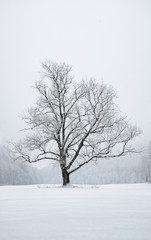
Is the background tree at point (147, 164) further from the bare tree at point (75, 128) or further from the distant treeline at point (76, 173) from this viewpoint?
the distant treeline at point (76, 173)

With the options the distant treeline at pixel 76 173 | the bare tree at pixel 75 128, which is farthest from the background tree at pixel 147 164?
the distant treeline at pixel 76 173

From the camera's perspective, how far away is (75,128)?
21312mm

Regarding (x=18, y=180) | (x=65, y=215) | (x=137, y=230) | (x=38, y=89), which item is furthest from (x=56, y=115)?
(x=18, y=180)

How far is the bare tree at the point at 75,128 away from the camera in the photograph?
69.8ft

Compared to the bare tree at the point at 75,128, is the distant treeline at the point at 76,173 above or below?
A: below

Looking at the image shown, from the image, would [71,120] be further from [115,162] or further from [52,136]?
[115,162]

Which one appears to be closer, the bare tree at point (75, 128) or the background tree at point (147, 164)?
the bare tree at point (75, 128)

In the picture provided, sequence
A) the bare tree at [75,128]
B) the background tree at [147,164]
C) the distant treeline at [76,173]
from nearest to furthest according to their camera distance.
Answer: the bare tree at [75,128] → the background tree at [147,164] → the distant treeline at [76,173]

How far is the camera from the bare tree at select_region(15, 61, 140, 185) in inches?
837

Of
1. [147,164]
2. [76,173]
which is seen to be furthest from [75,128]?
[76,173]

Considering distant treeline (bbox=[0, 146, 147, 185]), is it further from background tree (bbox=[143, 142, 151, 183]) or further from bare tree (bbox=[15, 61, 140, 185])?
bare tree (bbox=[15, 61, 140, 185])

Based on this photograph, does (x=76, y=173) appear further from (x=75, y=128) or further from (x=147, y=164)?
(x=75, y=128)

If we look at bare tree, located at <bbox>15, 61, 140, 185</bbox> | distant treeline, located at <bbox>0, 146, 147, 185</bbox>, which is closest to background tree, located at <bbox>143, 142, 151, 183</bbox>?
bare tree, located at <bbox>15, 61, 140, 185</bbox>

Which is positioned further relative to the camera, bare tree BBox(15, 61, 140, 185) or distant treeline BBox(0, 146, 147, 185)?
distant treeline BBox(0, 146, 147, 185)
